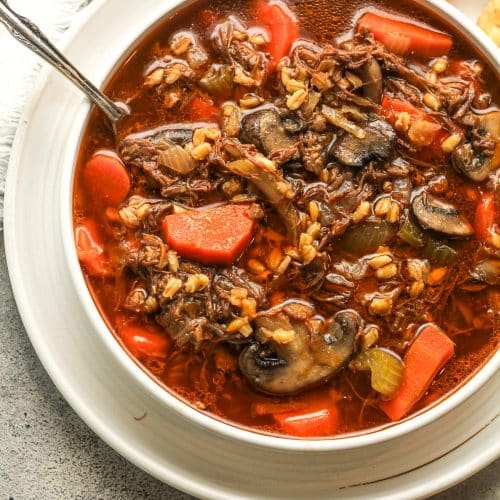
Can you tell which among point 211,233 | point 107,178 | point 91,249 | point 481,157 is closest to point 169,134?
point 107,178

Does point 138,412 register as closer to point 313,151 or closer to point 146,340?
point 146,340

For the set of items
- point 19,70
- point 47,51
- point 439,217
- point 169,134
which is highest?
point 47,51

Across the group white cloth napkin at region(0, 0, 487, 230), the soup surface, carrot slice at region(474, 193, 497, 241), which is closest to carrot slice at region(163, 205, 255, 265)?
the soup surface

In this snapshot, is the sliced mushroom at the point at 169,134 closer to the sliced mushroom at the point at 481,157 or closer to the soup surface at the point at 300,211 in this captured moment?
the soup surface at the point at 300,211

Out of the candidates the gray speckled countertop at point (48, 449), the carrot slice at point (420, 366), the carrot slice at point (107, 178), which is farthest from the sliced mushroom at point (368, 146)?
the gray speckled countertop at point (48, 449)

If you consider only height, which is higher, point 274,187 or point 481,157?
point 274,187

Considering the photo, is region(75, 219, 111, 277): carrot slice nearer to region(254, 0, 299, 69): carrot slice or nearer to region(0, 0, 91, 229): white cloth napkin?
region(0, 0, 91, 229): white cloth napkin
